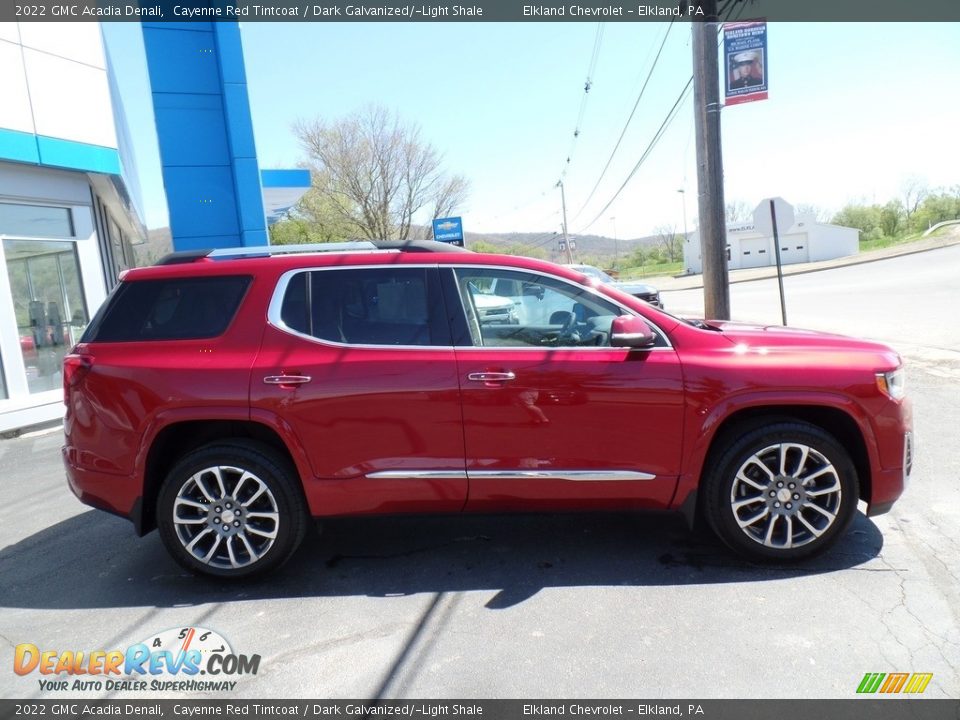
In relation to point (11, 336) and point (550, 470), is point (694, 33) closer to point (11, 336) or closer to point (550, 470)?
point (550, 470)

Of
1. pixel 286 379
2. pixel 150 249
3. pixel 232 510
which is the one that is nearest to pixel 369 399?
pixel 286 379

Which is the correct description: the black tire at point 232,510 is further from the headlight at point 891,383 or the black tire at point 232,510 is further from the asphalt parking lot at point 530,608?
the headlight at point 891,383

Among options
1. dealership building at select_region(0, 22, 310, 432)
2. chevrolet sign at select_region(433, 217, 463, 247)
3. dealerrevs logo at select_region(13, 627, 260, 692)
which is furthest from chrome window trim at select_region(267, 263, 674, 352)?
chevrolet sign at select_region(433, 217, 463, 247)

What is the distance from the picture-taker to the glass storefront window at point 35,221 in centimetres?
923

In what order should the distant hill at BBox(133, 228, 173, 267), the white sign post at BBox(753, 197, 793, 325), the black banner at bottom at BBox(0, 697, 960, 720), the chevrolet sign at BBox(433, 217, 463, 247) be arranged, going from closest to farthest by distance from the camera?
the black banner at bottom at BBox(0, 697, 960, 720) → the white sign post at BBox(753, 197, 793, 325) → the chevrolet sign at BBox(433, 217, 463, 247) → the distant hill at BBox(133, 228, 173, 267)

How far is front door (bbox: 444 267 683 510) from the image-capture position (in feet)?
11.2

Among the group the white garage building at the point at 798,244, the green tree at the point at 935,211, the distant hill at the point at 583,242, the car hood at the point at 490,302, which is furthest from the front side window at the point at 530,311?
the distant hill at the point at 583,242

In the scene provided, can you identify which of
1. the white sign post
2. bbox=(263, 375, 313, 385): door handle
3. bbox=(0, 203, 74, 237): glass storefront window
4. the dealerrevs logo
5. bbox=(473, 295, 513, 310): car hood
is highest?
bbox=(0, 203, 74, 237): glass storefront window

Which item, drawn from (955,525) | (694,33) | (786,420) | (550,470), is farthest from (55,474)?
(694,33)

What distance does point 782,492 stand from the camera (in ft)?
11.4

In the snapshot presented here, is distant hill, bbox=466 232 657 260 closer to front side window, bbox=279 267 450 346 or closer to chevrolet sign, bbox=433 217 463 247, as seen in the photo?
chevrolet sign, bbox=433 217 463 247

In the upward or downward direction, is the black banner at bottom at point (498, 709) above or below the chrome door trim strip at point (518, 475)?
below

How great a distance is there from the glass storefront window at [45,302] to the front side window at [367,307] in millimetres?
8187

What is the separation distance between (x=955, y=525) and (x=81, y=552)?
18.9ft
